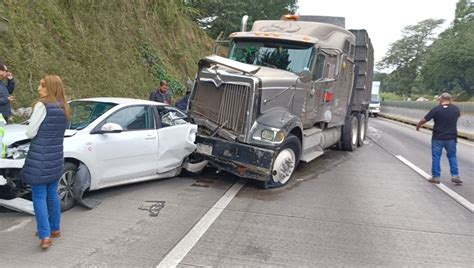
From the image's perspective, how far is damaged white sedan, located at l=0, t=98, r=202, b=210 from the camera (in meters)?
5.21

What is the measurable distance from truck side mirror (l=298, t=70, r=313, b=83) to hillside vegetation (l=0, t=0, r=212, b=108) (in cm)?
657

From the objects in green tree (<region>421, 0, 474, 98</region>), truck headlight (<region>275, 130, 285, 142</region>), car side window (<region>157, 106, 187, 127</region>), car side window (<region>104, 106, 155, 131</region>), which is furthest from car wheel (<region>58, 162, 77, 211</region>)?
green tree (<region>421, 0, 474, 98</region>)

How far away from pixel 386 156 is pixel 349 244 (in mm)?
7385

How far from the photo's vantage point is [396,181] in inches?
315

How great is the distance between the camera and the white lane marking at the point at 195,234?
3.96 meters

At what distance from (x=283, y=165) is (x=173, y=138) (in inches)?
78.6

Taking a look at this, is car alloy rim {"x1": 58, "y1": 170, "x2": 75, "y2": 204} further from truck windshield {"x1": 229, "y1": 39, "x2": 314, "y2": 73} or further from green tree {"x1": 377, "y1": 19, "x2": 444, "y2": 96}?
green tree {"x1": 377, "y1": 19, "x2": 444, "y2": 96}

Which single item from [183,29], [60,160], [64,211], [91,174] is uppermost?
[183,29]

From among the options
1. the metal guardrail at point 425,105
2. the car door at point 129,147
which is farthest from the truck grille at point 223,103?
the metal guardrail at point 425,105

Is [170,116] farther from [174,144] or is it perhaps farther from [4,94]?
[4,94]

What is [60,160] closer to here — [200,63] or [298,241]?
[298,241]

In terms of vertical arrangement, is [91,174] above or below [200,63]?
below

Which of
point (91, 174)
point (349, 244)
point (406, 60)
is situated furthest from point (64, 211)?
point (406, 60)

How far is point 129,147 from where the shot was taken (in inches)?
240
